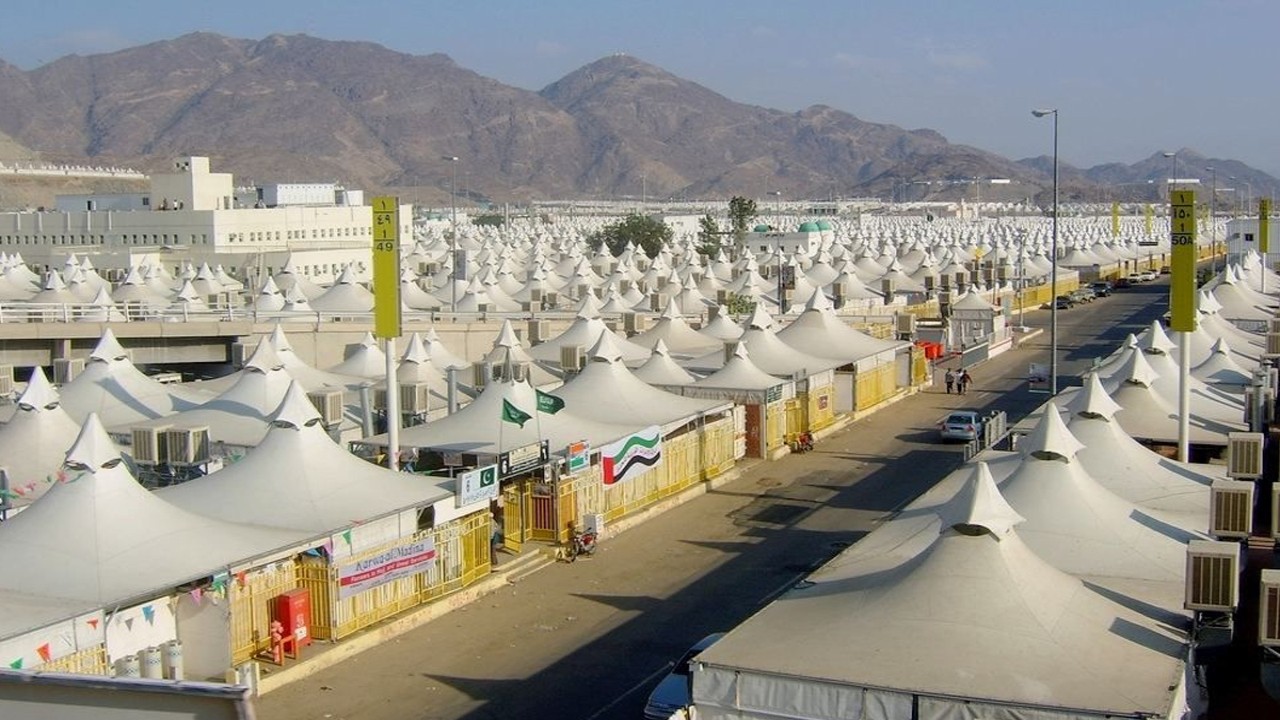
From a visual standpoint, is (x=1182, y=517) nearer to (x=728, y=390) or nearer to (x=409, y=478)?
(x=409, y=478)

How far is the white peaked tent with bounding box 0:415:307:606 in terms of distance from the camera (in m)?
14.0

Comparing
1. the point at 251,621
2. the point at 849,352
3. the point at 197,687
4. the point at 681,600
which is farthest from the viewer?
the point at 849,352

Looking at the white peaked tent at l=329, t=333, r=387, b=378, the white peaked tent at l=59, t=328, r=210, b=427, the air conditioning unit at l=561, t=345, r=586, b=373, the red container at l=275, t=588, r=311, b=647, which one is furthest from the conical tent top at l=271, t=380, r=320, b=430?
the white peaked tent at l=329, t=333, r=387, b=378

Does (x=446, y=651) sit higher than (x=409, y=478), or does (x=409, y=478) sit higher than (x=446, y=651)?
(x=409, y=478)

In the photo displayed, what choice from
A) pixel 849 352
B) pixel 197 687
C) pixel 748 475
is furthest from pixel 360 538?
pixel 849 352

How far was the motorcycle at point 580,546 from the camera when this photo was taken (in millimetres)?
19844

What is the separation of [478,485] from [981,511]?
7.93 m

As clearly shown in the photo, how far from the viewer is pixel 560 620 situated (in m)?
17.0

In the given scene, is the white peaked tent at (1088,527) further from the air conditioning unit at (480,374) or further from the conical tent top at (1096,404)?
the air conditioning unit at (480,374)

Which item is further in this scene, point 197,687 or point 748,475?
point 748,475

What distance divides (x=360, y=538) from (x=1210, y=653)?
29.1 feet

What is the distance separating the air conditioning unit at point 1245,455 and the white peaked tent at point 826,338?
15784 millimetres

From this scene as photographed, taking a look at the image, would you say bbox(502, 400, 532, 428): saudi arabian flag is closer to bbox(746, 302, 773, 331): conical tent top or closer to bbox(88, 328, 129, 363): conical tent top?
bbox(88, 328, 129, 363): conical tent top

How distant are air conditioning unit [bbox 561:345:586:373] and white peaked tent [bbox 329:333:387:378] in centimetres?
396
